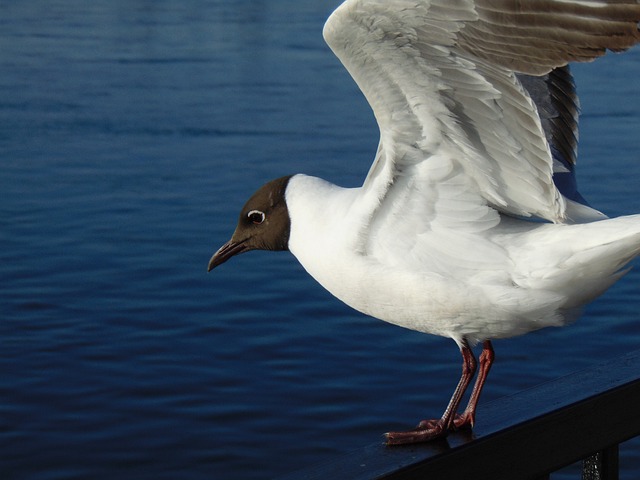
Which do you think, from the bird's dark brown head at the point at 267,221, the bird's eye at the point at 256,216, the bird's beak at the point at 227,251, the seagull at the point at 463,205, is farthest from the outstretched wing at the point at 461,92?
the bird's beak at the point at 227,251

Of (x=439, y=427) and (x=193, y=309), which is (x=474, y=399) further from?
(x=193, y=309)

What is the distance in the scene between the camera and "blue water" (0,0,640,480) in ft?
21.0

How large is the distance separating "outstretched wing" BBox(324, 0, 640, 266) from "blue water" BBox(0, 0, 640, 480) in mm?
1346

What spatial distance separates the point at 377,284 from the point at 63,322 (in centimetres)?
488

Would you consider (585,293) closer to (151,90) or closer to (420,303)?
(420,303)

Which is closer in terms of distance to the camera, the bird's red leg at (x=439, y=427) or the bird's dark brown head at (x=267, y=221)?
the bird's red leg at (x=439, y=427)

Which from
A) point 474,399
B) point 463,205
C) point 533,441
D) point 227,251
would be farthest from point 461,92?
point 227,251

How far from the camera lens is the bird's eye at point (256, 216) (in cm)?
363

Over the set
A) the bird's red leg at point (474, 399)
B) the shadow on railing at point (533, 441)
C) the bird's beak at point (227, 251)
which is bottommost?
the bird's red leg at point (474, 399)

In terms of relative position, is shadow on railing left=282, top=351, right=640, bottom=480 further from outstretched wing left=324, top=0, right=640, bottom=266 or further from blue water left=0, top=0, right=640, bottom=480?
blue water left=0, top=0, right=640, bottom=480

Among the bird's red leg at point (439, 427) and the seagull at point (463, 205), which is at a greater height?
the seagull at point (463, 205)

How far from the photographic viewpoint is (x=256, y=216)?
12.0ft

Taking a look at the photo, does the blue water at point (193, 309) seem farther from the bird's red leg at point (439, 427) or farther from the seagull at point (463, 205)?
the seagull at point (463, 205)

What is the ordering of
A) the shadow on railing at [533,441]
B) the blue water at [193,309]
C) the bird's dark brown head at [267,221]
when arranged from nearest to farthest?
the shadow on railing at [533,441]
the bird's dark brown head at [267,221]
the blue water at [193,309]
